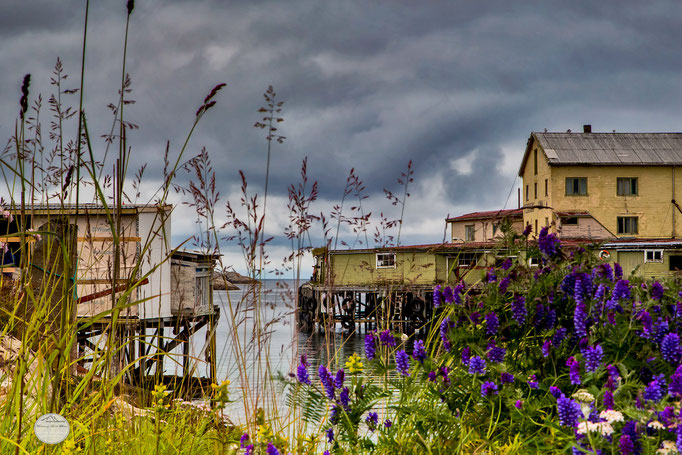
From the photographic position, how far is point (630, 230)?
3631 cm

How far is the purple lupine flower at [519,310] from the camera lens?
298 cm

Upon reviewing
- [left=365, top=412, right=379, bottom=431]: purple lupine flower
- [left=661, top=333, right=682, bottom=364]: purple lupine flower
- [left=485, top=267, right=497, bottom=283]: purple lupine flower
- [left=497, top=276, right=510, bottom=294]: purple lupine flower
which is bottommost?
[left=365, top=412, right=379, bottom=431]: purple lupine flower

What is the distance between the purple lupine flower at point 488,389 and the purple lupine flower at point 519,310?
0.36 m

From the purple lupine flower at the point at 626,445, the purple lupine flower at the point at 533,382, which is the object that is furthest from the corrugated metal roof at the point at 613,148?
the purple lupine flower at the point at 626,445

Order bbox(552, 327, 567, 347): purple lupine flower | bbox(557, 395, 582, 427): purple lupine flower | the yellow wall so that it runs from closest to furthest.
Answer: bbox(557, 395, 582, 427): purple lupine flower
bbox(552, 327, 567, 347): purple lupine flower
the yellow wall

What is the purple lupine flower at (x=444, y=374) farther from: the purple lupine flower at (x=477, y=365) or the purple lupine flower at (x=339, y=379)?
the purple lupine flower at (x=339, y=379)

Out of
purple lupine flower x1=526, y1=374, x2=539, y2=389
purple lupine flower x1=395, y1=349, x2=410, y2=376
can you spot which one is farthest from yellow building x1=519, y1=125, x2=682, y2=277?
purple lupine flower x1=395, y1=349, x2=410, y2=376

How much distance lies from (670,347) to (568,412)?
693mm

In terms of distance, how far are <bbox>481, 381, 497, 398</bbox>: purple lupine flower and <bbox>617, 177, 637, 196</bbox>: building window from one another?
36.2 meters

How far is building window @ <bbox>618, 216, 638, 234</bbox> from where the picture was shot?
3625cm

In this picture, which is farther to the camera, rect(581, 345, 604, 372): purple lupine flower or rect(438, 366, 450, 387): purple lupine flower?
rect(438, 366, 450, 387): purple lupine flower

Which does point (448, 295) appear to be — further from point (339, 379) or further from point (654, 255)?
point (654, 255)

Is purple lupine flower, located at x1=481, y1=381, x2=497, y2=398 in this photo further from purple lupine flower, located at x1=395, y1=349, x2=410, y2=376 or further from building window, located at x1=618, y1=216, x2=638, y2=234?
building window, located at x1=618, y1=216, x2=638, y2=234

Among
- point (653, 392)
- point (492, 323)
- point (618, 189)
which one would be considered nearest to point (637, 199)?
point (618, 189)
